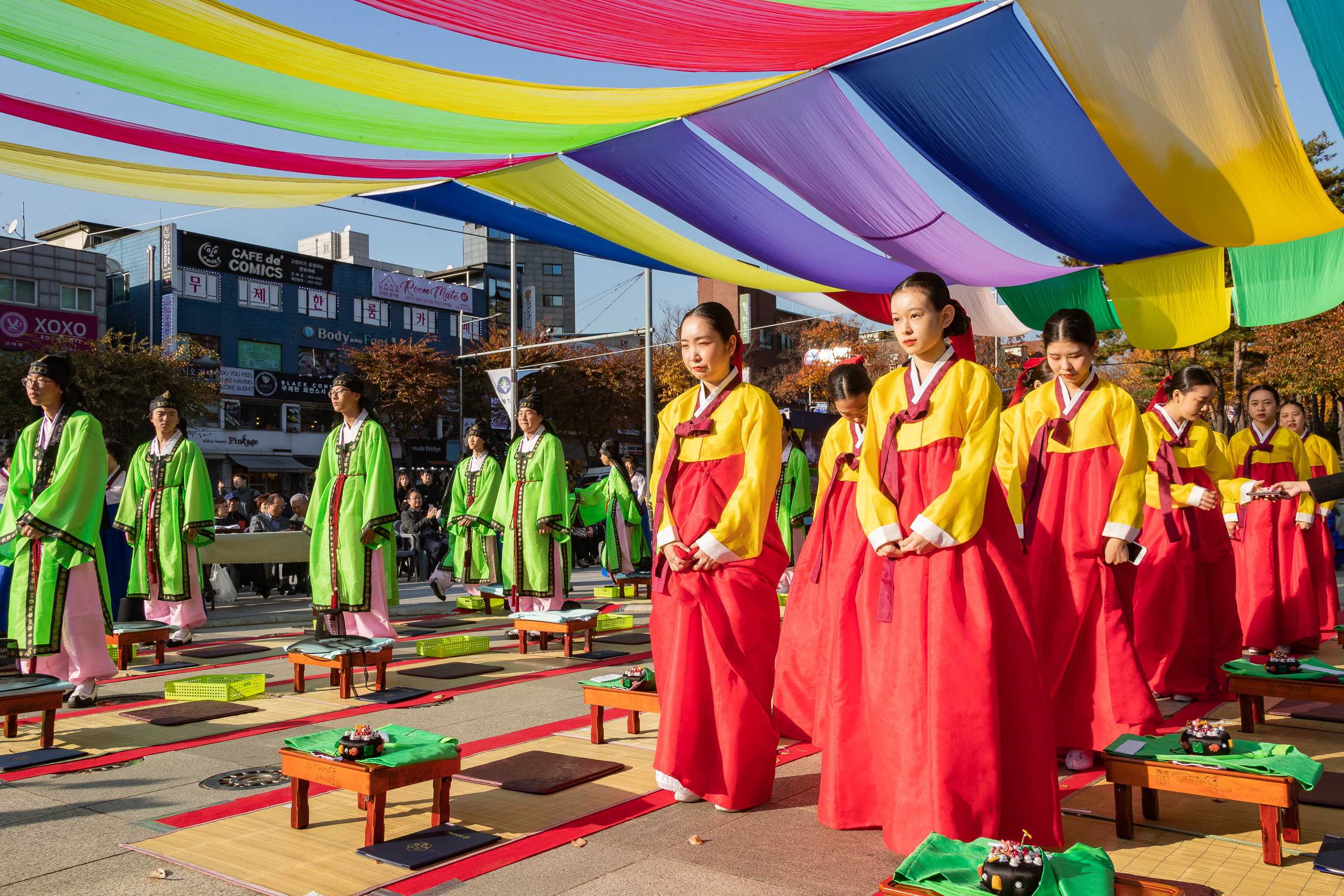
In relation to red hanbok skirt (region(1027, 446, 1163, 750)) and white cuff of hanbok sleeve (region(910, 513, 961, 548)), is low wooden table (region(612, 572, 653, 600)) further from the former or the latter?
white cuff of hanbok sleeve (region(910, 513, 961, 548))

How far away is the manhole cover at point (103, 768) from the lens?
4.07 meters

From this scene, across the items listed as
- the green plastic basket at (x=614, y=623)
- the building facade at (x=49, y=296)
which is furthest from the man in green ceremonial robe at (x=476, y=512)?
the building facade at (x=49, y=296)

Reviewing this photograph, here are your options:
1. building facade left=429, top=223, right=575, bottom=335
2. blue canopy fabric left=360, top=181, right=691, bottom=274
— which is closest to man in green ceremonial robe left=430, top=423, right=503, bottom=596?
blue canopy fabric left=360, top=181, right=691, bottom=274

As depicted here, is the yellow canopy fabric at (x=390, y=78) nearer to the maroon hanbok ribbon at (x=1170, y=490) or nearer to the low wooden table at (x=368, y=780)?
the low wooden table at (x=368, y=780)

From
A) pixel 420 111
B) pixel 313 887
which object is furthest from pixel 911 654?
pixel 420 111

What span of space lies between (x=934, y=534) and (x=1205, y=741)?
1157 mm

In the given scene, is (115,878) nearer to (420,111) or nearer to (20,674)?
(20,674)

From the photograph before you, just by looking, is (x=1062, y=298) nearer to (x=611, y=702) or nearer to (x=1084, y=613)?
(x=1084, y=613)

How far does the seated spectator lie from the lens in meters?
13.3

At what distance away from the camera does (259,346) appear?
33.2m

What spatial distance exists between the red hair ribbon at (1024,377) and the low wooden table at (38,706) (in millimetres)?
4794

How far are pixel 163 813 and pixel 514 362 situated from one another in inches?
746

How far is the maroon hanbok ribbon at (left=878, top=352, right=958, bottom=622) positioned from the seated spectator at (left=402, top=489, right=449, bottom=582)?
34.4 ft

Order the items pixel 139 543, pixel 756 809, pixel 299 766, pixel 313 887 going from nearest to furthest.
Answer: pixel 313 887 < pixel 299 766 < pixel 756 809 < pixel 139 543
